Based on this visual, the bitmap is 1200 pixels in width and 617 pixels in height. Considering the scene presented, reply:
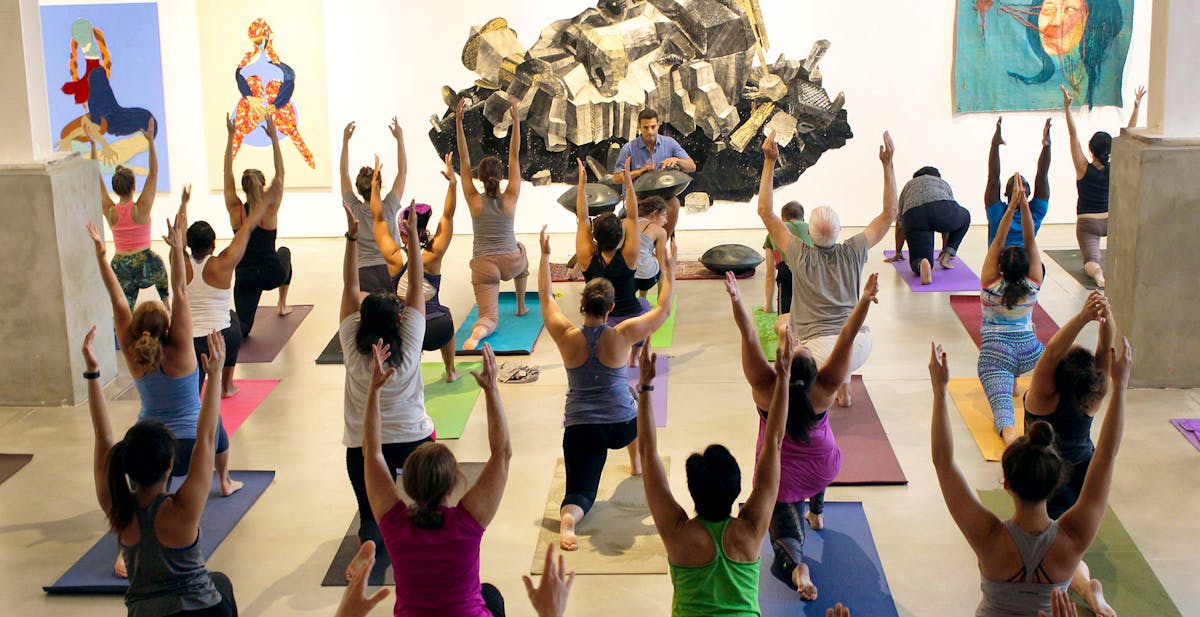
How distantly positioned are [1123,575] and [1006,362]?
173 cm

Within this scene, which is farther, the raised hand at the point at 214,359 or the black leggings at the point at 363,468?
the black leggings at the point at 363,468

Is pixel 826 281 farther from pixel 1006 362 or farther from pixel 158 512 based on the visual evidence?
pixel 158 512

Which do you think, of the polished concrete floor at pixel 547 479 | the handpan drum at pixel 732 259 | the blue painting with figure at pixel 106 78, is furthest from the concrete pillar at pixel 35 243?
the handpan drum at pixel 732 259

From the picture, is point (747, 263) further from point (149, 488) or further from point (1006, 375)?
point (149, 488)

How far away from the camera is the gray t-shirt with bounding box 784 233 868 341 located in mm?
6828

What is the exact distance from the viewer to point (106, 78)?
12.5m

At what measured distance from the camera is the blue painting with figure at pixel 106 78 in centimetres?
1237

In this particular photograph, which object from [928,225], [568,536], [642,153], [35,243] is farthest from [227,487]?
[928,225]

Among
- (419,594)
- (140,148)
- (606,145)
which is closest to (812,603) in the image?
(419,594)

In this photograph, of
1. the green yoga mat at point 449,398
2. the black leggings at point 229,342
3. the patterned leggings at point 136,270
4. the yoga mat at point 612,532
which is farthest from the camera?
the patterned leggings at point 136,270

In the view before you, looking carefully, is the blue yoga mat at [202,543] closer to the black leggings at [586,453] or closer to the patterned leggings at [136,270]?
the black leggings at [586,453]

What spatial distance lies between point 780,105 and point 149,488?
29.6ft

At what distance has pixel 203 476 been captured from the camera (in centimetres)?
402

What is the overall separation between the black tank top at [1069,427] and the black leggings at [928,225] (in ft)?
16.7
